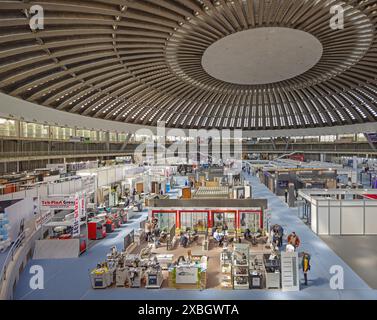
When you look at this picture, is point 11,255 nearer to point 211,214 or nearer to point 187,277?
point 187,277

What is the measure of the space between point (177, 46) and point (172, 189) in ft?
67.7

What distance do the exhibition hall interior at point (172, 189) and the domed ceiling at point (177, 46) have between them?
16cm

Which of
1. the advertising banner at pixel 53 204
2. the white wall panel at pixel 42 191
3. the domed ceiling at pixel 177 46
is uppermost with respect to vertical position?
the domed ceiling at pixel 177 46

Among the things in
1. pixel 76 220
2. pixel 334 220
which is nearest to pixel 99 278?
pixel 76 220

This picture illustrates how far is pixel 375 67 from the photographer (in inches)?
1366

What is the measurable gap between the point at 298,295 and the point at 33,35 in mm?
23320

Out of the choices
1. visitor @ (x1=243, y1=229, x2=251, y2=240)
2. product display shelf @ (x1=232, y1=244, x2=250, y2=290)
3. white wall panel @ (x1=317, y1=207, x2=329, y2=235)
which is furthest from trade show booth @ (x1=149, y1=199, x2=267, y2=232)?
product display shelf @ (x1=232, y1=244, x2=250, y2=290)

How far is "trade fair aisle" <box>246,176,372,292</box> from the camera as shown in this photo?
39.0 feet

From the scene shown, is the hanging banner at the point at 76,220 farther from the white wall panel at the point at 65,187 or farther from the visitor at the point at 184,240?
the visitor at the point at 184,240

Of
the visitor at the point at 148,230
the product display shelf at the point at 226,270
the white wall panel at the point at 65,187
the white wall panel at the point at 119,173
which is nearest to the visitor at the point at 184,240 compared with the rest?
the visitor at the point at 148,230

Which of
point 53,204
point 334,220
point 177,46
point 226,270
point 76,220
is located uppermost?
point 177,46

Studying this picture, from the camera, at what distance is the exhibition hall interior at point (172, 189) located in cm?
1218

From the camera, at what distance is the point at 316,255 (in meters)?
15.5
